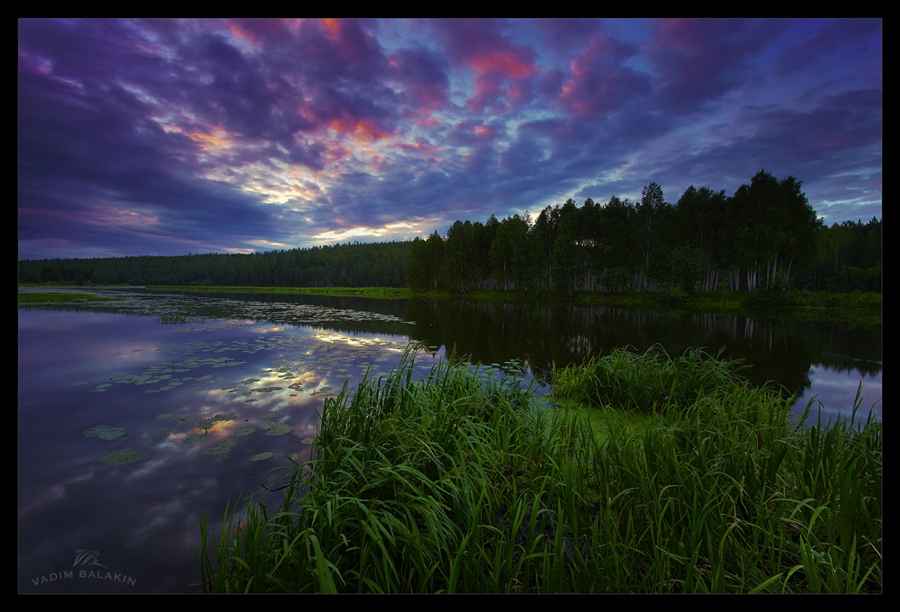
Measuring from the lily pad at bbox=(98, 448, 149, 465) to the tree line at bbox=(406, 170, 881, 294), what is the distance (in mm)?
12868

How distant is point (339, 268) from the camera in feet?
327

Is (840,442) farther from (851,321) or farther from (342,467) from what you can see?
(851,321)

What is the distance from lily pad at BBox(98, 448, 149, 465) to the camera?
12.2 feet

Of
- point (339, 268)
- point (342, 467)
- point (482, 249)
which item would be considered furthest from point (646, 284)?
point (339, 268)

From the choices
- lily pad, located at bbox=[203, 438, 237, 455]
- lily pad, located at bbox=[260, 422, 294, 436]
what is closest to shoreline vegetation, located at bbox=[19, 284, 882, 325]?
lily pad, located at bbox=[260, 422, 294, 436]

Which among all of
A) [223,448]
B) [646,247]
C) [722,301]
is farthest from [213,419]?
[646,247]

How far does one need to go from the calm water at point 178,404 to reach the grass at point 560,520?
663 millimetres

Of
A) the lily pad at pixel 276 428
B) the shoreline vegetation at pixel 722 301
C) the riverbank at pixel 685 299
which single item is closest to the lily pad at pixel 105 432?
the lily pad at pixel 276 428

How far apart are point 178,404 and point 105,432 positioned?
113 cm

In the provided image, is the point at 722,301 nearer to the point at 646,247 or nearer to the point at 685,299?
the point at 685,299

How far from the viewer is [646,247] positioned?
110 ft

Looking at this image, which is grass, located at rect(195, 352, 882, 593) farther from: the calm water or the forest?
the forest

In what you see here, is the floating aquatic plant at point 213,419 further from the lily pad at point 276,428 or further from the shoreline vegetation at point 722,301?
the shoreline vegetation at point 722,301
